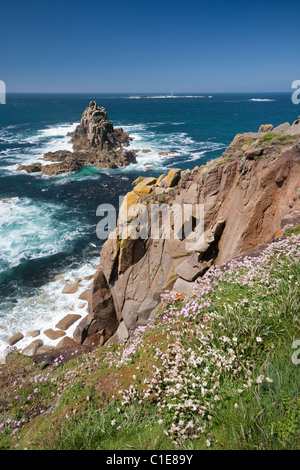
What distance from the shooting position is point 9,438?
7996 mm

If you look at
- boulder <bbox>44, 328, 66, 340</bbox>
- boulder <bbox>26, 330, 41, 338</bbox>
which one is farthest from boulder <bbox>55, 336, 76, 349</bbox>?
boulder <bbox>26, 330, 41, 338</bbox>

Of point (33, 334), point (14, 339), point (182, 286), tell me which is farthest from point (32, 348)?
point (182, 286)

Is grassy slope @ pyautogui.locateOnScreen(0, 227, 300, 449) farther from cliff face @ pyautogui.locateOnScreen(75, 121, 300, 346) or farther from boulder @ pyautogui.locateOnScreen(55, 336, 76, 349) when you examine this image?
boulder @ pyautogui.locateOnScreen(55, 336, 76, 349)

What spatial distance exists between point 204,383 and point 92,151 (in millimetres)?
66247

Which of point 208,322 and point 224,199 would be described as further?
point 224,199

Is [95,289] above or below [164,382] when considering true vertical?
below

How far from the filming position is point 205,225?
1590 cm

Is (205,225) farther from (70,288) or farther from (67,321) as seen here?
(70,288)

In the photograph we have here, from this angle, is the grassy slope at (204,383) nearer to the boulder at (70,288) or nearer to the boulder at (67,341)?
the boulder at (67,341)
